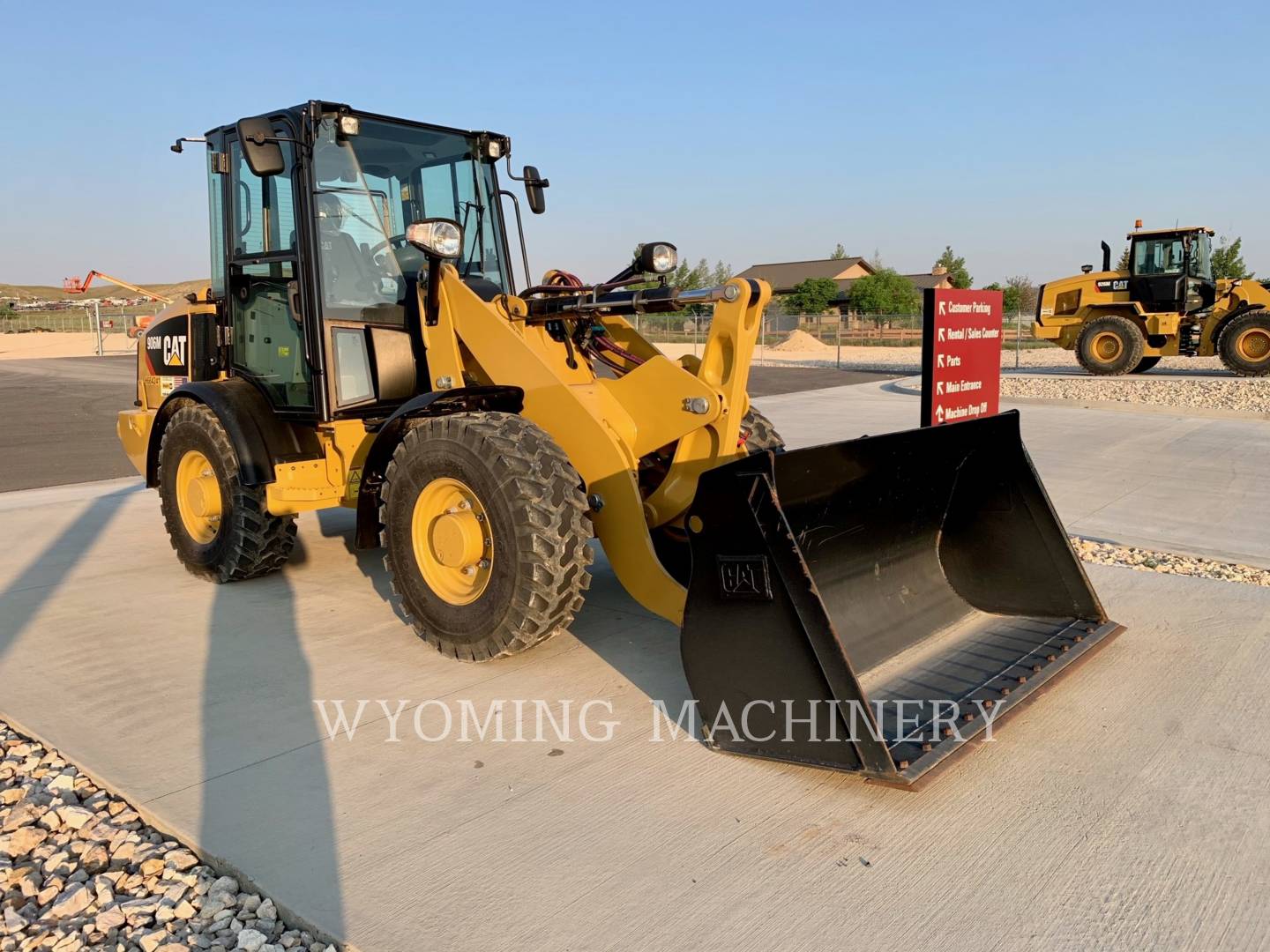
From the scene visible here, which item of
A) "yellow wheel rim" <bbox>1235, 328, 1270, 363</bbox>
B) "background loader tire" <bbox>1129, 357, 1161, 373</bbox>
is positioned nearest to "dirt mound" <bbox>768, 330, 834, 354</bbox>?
"background loader tire" <bbox>1129, 357, 1161, 373</bbox>

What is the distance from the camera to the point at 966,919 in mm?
2580

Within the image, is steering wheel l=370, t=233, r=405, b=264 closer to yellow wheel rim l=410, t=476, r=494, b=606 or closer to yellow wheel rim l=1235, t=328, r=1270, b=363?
yellow wheel rim l=410, t=476, r=494, b=606

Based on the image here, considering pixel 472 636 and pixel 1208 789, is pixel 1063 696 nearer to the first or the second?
pixel 1208 789

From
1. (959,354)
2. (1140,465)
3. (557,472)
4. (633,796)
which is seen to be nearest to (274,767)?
(633,796)

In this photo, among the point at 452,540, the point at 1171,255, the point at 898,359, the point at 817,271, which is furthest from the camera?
the point at 817,271

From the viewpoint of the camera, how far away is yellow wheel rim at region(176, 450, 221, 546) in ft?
19.2

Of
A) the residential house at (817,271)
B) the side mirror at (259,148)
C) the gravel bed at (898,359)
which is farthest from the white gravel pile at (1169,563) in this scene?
the residential house at (817,271)

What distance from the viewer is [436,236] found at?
4734 millimetres

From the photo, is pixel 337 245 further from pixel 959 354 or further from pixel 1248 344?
pixel 1248 344

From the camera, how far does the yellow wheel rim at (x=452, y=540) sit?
431cm

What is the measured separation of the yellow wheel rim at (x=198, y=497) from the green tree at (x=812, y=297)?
6126cm

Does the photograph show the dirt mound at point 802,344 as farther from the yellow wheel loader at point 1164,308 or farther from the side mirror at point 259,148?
the side mirror at point 259,148

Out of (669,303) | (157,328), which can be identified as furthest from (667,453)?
(157,328)

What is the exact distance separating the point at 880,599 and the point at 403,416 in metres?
2.36
